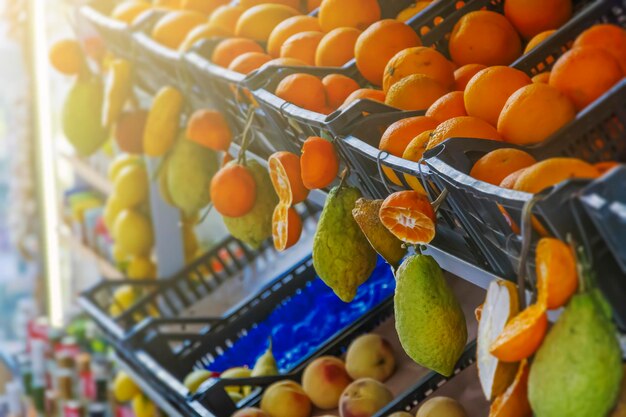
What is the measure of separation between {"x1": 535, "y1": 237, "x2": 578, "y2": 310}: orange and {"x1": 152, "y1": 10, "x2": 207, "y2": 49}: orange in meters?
1.37

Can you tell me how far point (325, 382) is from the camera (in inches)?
71.1

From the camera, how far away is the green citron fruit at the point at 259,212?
1604mm

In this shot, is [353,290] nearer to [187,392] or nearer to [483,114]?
[483,114]

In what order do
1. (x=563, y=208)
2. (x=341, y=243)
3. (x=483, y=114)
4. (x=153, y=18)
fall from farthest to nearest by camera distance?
(x=153, y=18), (x=341, y=243), (x=483, y=114), (x=563, y=208)

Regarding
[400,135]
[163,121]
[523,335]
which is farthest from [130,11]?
[523,335]

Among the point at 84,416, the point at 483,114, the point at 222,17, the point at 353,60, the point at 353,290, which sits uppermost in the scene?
the point at 222,17

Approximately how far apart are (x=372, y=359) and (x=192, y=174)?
1.81ft

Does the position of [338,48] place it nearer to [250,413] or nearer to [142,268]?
[250,413]

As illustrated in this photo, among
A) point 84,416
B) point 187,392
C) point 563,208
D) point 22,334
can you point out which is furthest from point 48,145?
point 563,208

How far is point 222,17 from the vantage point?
6.40ft

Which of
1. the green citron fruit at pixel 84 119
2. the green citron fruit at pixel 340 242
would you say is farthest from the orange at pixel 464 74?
the green citron fruit at pixel 84 119

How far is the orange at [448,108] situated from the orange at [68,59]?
162cm

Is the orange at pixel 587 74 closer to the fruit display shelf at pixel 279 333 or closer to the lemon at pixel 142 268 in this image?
the fruit display shelf at pixel 279 333

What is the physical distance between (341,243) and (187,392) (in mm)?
716
